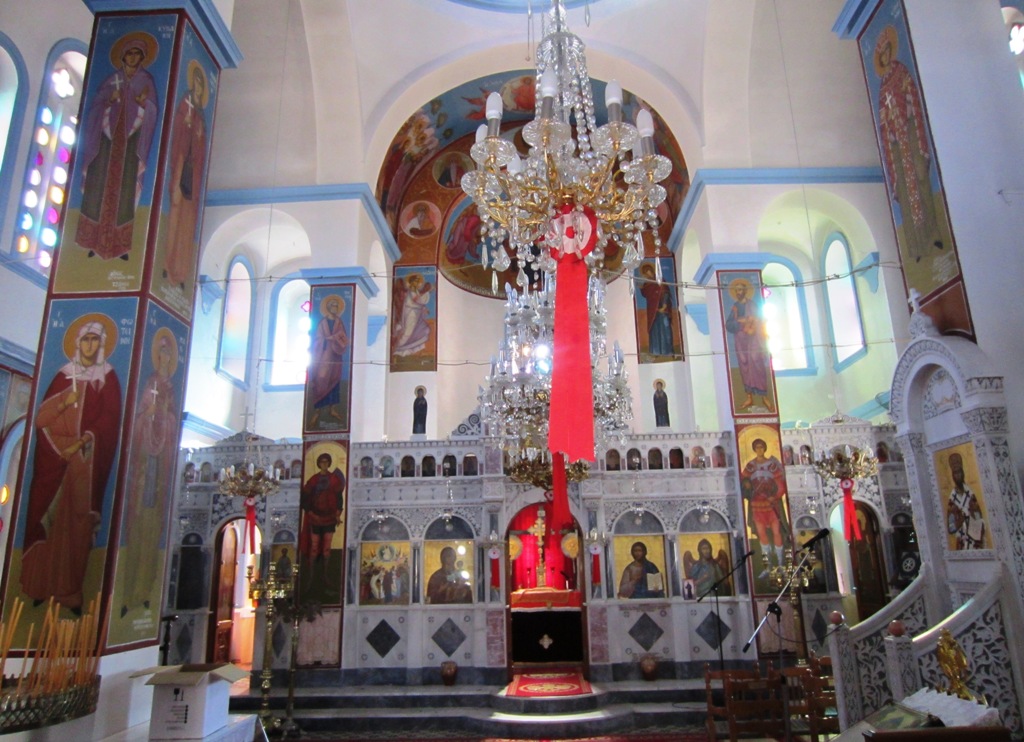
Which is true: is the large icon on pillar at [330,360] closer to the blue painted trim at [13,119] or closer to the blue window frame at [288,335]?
the blue window frame at [288,335]

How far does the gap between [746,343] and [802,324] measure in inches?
162

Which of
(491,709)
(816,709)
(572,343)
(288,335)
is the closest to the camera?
(572,343)

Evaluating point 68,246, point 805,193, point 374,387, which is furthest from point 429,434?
point 68,246

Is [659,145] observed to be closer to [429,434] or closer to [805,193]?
[805,193]

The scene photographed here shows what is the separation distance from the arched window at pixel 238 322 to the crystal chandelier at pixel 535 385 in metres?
7.83

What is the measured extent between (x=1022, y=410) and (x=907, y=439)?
1046mm

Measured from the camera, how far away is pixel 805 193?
11875 mm

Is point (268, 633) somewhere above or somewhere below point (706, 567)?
below

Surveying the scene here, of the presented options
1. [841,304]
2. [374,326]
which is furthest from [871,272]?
[374,326]

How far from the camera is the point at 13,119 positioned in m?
8.98

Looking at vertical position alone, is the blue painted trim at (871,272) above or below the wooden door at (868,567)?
above

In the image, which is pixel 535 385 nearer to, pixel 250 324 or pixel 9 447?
pixel 9 447

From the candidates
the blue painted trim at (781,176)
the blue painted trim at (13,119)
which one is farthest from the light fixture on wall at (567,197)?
the blue painted trim at (13,119)

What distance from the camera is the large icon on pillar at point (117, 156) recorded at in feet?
18.5
